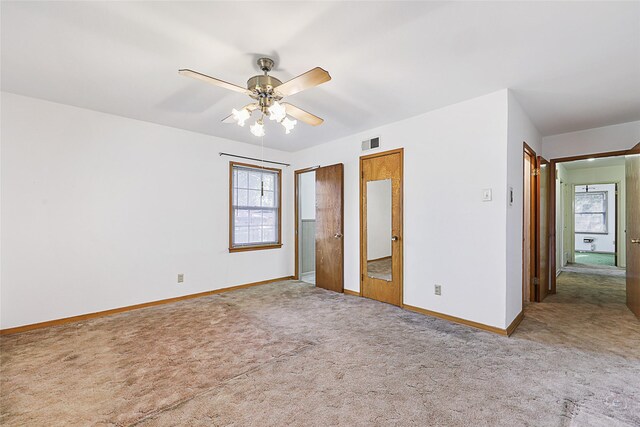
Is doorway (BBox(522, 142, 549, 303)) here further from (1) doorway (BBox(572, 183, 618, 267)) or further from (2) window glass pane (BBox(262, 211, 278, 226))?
(1) doorway (BBox(572, 183, 618, 267))

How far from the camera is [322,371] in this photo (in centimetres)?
218

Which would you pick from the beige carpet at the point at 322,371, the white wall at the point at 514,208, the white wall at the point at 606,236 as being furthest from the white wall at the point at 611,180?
the white wall at the point at 514,208

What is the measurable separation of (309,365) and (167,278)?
→ 270cm

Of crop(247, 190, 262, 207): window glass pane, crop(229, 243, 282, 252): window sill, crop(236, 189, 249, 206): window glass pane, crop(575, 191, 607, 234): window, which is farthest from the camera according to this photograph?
crop(575, 191, 607, 234): window

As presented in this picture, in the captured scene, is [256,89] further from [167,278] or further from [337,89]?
[167,278]

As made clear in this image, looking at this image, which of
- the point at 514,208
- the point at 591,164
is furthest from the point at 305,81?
the point at 591,164

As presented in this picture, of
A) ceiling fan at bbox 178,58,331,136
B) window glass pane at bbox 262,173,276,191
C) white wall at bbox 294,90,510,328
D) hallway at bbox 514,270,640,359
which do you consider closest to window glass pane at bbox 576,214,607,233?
hallway at bbox 514,270,640,359

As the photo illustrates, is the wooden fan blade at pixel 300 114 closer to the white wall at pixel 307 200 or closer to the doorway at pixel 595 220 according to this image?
the white wall at pixel 307 200

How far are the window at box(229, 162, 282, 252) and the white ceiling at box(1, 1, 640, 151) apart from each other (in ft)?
5.55

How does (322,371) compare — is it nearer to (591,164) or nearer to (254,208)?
(254,208)

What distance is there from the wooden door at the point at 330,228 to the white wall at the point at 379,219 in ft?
1.79

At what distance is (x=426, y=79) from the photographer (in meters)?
2.62

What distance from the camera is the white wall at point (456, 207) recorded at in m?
2.88

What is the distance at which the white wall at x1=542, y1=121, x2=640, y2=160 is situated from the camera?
3781mm
